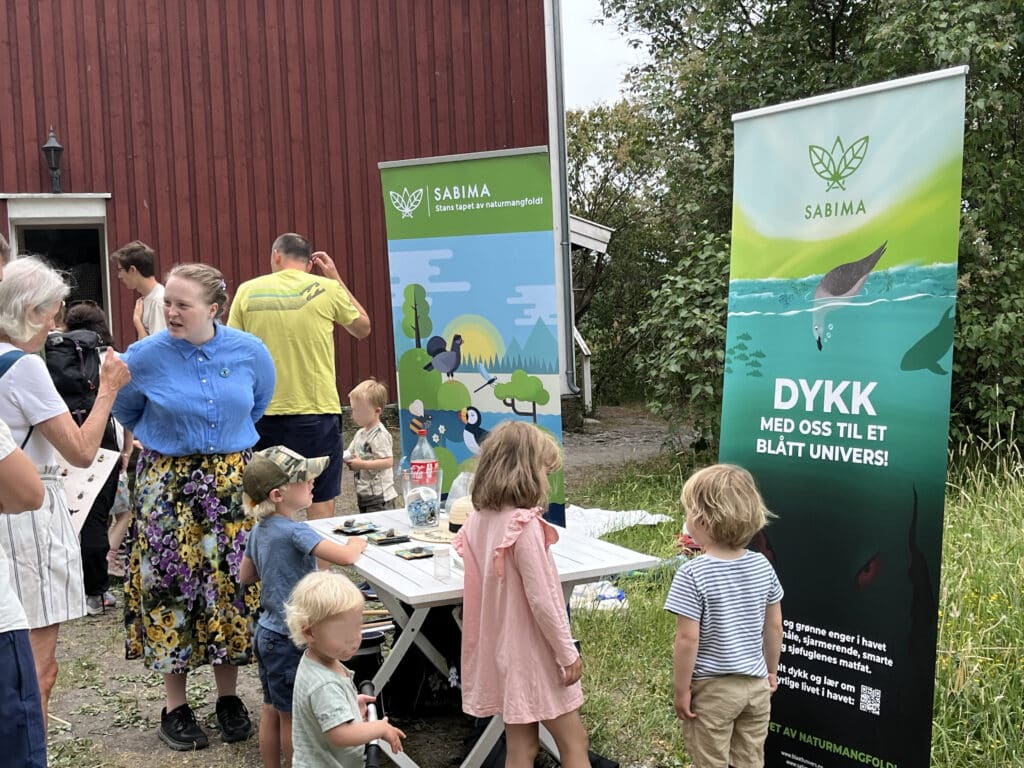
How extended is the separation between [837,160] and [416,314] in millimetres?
2852

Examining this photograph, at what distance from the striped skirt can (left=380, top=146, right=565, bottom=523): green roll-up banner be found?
2.25 m

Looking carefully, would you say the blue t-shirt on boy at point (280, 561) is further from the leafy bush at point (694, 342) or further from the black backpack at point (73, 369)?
the leafy bush at point (694, 342)

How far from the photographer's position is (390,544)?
13.1ft

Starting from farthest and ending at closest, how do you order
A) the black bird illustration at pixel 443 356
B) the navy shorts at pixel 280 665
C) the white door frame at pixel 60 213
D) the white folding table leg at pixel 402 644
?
1. the white door frame at pixel 60 213
2. the black bird illustration at pixel 443 356
3. the white folding table leg at pixel 402 644
4. the navy shorts at pixel 280 665

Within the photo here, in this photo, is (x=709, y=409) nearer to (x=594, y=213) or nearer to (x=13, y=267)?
(x=13, y=267)

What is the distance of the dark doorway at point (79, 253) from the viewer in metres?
10.8

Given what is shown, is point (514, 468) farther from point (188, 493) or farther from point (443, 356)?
point (443, 356)

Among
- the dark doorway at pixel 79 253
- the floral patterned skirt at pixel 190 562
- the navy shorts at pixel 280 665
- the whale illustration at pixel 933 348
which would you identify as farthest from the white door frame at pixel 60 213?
the whale illustration at pixel 933 348

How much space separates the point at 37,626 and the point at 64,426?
681 millimetres

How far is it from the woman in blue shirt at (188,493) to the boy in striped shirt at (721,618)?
183cm

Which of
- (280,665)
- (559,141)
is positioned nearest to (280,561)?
(280,665)

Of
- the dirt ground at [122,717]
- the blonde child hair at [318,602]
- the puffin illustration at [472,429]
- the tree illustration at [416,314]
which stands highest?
the tree illustration at [416,314]

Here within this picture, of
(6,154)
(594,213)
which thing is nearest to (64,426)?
(6,154)

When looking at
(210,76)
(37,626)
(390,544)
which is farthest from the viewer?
(210,76)
